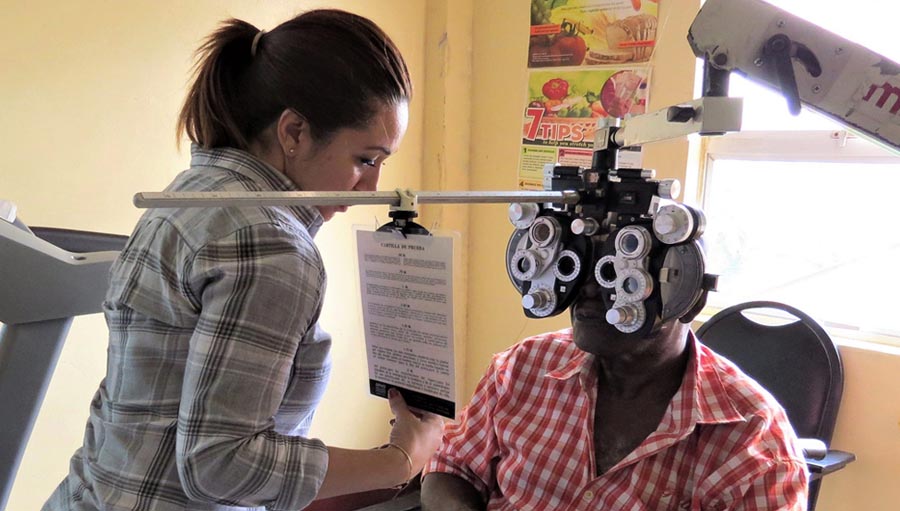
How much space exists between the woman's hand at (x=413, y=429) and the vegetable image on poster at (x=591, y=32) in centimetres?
166

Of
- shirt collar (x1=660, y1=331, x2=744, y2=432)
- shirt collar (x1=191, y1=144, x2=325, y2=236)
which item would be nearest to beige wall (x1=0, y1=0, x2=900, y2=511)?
shirt collar (x1=660, y1=331, x2=744, y2=432)

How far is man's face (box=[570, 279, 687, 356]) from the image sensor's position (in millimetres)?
1074

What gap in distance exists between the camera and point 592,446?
4.01 ft

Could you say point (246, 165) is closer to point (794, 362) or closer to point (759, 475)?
point (759, 475)

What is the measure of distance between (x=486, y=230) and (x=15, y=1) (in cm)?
167

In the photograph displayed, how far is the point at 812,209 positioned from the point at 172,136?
191 centimetres

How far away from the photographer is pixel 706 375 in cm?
120

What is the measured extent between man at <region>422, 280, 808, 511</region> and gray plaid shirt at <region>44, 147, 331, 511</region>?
0.46 meters

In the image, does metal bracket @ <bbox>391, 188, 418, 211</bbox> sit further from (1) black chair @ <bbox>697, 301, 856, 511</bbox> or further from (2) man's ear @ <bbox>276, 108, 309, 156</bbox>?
(1) black chair @ <bbox>697, 301, 856, 511</bbox>

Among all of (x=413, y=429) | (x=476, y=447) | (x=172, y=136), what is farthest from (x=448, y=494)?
(x=172, y=136)

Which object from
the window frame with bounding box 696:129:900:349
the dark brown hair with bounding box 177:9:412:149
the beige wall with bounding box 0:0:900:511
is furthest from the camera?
the window frame with bounding box 696:129:900:349

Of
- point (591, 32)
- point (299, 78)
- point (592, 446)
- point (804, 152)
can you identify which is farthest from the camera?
point (591, 32)

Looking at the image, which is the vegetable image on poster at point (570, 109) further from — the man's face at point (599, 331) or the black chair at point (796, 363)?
the man's face at point (599, 331)

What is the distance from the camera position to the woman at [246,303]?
31.9 inches
